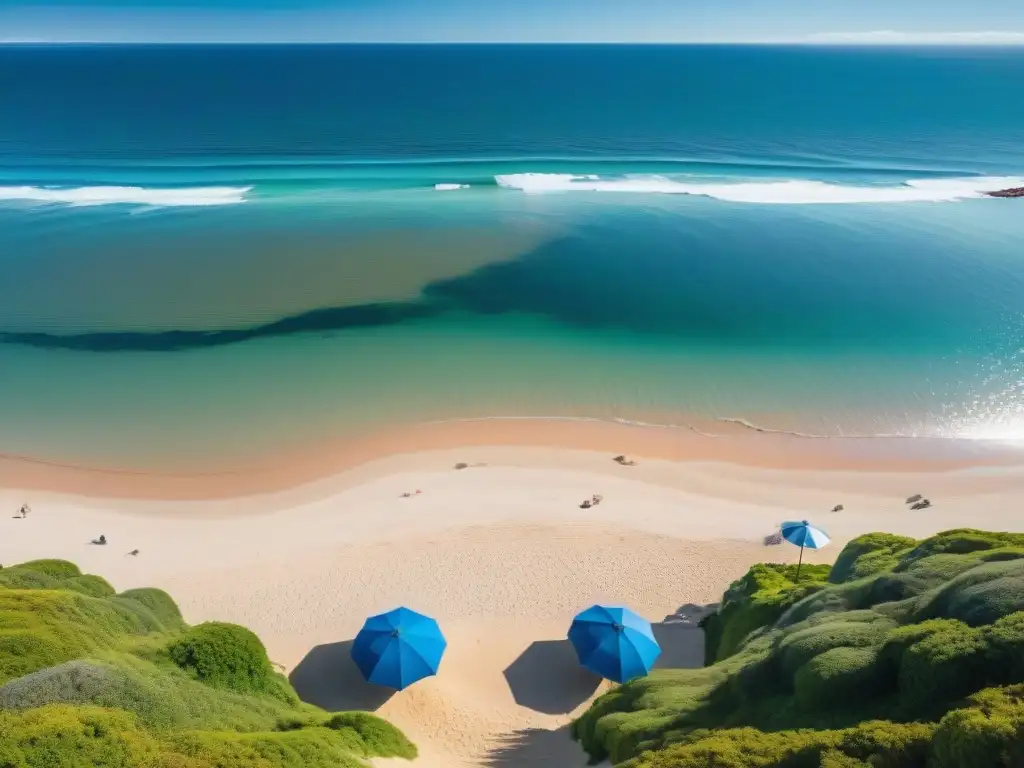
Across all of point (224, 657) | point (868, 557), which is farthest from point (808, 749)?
point (224, 657)

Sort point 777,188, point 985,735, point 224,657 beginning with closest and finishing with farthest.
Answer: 1. point 985,735
2. point 224,657
3. point 777,188

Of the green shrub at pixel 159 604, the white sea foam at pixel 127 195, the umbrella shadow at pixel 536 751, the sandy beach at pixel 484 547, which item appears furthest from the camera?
the white sea foam at pixel 127 195

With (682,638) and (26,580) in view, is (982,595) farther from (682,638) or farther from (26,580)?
(26,580)

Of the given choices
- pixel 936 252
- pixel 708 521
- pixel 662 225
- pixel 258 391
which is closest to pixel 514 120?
pixel 662 225

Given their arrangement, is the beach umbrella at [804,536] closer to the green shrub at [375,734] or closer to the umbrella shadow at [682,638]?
the umbrella shadow at [682,638]

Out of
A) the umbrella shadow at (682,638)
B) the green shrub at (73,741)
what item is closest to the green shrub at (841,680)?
the umbrella shadow at (682,638)

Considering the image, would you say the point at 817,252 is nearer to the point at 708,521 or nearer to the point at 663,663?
the point at 708,521
